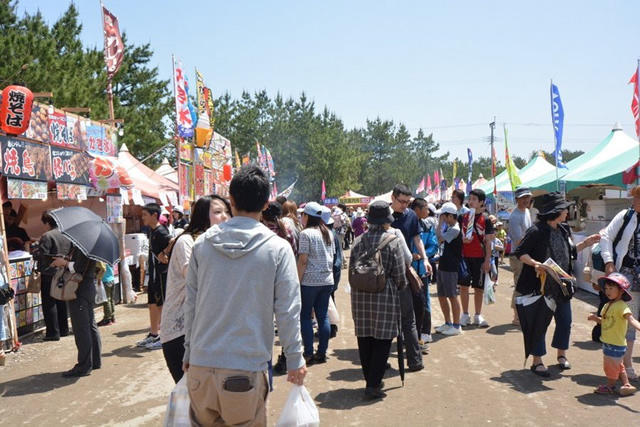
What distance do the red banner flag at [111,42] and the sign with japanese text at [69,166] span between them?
2427 mm

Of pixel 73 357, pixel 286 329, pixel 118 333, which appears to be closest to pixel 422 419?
pixel 286 329

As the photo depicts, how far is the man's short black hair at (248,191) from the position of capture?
2.68 metres

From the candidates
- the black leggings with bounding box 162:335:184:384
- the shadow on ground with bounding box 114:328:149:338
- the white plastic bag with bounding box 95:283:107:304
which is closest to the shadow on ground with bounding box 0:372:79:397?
the white plastic bag with bounding box 95:283:107:304

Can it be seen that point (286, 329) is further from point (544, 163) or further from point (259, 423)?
point (544, 163)

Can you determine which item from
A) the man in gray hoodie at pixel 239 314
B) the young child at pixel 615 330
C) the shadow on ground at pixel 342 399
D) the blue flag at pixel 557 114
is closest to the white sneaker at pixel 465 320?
the young child at pixel 615 330

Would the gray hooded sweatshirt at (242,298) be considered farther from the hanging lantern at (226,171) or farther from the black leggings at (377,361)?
the hanging lantern at (226,171)

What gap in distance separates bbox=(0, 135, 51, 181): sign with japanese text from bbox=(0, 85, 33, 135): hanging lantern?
0.61 ft

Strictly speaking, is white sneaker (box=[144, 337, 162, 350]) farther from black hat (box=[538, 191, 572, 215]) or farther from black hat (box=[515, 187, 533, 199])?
black hat (box=[515, 187, 533, 199])

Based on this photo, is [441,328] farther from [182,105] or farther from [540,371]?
[182,105]

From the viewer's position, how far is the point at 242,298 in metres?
2.54

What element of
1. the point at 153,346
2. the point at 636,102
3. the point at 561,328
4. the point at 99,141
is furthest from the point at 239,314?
the point at 636,102

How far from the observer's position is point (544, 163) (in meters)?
22.8

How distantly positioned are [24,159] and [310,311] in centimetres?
504

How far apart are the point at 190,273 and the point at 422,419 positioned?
9.02ft
